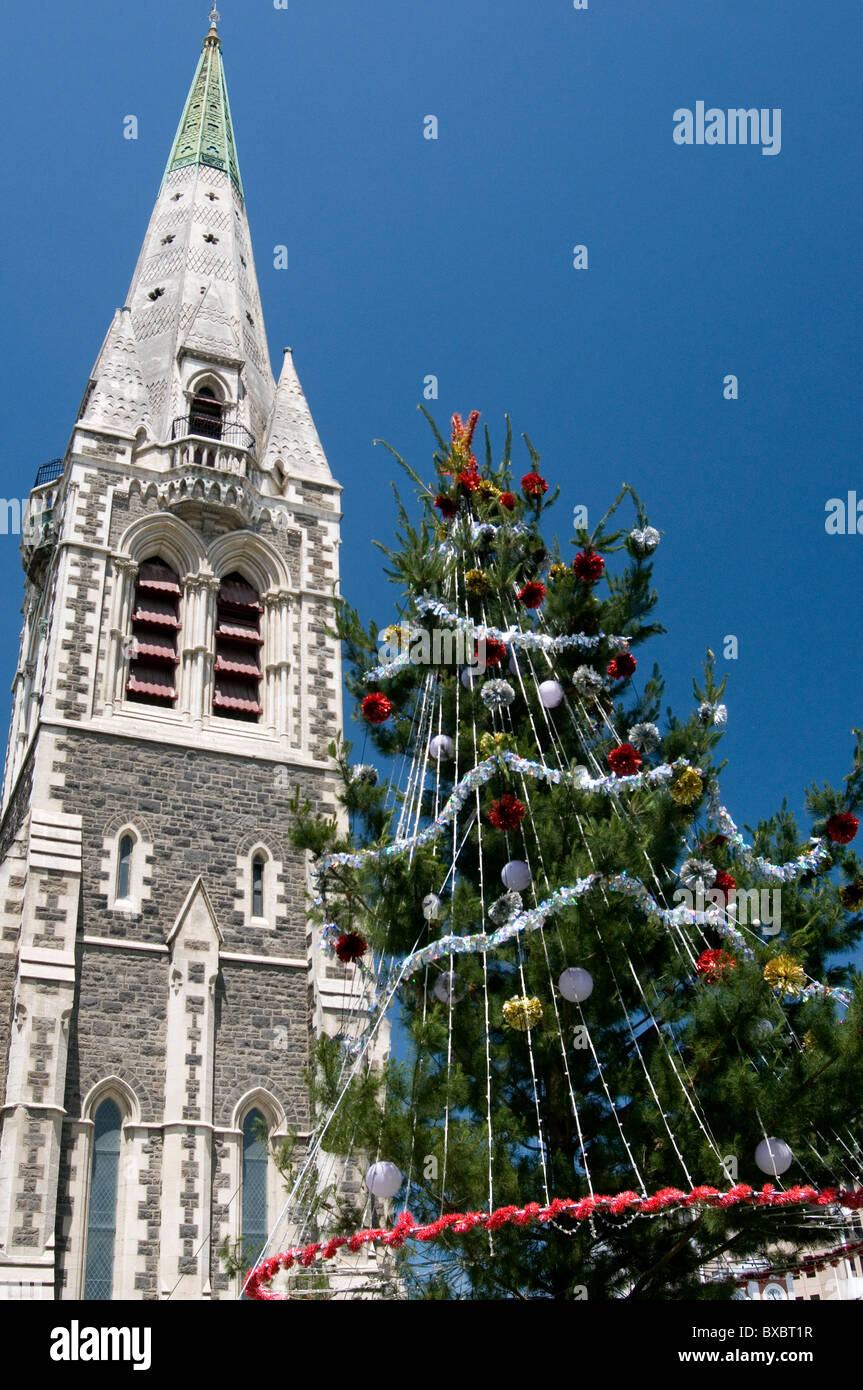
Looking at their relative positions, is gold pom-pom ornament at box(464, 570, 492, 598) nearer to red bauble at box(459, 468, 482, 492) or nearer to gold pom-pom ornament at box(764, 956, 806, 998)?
red bauble at box(459, 468, 482, 492)

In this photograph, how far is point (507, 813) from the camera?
1200cm

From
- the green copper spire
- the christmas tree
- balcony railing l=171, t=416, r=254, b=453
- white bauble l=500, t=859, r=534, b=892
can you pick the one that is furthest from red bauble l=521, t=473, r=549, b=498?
the green copper spire

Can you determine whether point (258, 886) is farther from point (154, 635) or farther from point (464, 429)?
point (464, 429)

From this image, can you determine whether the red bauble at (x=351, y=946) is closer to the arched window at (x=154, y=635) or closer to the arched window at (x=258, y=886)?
the arched window at (x=258, y=886)

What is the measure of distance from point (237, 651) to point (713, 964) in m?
15.3

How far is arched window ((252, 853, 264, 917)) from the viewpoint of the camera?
855 inches

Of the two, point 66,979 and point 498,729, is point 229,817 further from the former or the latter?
point 498,729

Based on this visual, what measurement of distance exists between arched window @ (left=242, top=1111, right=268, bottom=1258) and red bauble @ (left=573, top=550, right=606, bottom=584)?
34.1 feet

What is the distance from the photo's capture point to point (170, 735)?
22.4 m

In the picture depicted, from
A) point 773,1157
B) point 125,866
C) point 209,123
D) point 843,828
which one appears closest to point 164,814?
point 125,866

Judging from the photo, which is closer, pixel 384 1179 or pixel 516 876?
pixel 384 1179

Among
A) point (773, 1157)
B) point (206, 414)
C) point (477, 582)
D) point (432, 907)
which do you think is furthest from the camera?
point (206, 414)

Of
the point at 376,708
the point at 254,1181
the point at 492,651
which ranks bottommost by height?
the point at 254,1181

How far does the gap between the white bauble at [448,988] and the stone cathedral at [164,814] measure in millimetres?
5057
